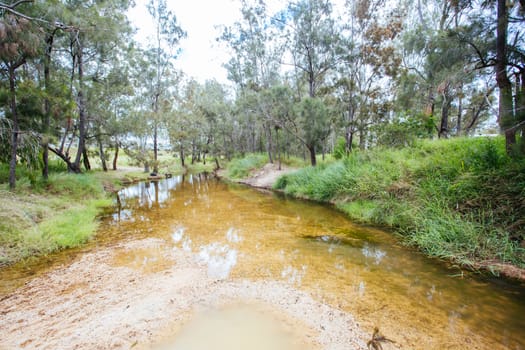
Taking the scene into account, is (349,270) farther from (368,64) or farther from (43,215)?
(368,64)

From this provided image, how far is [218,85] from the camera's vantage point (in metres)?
30.0

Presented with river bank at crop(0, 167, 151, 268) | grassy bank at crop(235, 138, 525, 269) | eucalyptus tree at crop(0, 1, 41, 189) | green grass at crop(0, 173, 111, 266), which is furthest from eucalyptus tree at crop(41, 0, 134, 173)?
grassy bank at crop(235, 138, 525, 269)

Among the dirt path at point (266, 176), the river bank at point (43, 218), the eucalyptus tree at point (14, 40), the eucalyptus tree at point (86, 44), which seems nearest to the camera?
the eucalyptus tree at point (14, 40)

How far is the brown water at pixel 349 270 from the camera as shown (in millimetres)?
2305

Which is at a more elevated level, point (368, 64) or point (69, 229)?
point (368, 64)

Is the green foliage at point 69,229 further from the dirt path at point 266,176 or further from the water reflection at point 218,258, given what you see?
the dirt path at point 266,176

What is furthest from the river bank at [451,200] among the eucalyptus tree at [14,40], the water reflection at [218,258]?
the eucalyptus tree at [14,40]

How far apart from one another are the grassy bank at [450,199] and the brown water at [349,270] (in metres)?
0.53

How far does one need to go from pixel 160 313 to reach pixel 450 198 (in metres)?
5.44

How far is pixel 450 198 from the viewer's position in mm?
4719

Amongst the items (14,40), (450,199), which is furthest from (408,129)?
(14,40)

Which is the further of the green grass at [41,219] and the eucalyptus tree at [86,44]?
the eucalyptus tree at [86,44]

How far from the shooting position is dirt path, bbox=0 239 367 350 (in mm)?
2084

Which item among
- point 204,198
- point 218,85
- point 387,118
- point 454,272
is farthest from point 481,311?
point 218,85
